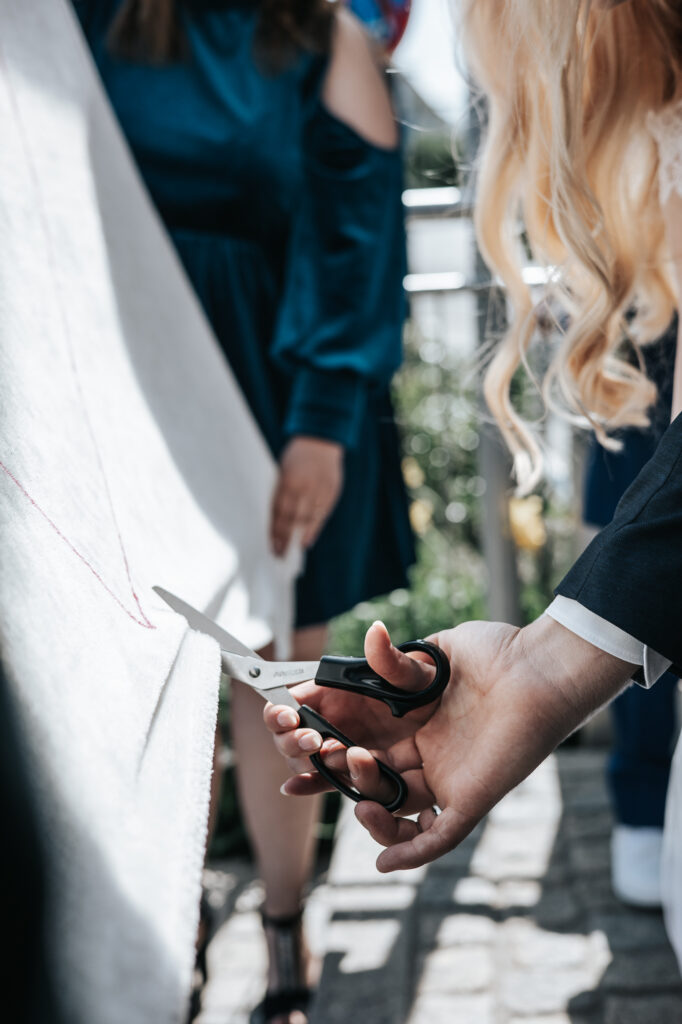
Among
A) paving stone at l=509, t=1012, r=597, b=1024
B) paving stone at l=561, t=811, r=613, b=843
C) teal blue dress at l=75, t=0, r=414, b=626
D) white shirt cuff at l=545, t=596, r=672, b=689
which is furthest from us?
paving stone at l=561, t=811, r=613, b=843

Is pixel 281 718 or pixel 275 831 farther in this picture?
pixel 275 831

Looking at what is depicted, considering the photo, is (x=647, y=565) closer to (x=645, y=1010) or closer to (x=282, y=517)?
(x=282, y=517)

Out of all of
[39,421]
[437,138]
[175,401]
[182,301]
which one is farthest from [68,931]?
[437,138]

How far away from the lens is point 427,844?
2.08 ft

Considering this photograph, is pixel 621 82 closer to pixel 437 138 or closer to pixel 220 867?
pixel 220 867

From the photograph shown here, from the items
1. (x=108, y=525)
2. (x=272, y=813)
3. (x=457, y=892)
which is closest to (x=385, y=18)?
(x=108, y=525)

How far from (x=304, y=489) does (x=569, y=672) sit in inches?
22.5

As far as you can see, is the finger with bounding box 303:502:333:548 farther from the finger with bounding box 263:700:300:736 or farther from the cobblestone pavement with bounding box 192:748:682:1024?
the cobblestone pavement with bounding box 192:748:682:1024

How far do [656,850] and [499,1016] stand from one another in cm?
37

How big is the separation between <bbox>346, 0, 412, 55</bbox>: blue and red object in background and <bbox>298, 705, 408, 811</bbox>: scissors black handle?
98cm

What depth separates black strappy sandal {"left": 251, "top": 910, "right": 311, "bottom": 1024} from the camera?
1.30 m

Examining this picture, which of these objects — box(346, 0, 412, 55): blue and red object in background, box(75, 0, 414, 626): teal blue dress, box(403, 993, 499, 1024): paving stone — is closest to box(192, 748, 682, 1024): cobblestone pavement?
box(403, 993, 499, 1024): paving stone

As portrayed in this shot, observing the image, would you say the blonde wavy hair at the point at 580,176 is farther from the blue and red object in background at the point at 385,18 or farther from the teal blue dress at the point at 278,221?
the blue and red object in background at the point at 385,18

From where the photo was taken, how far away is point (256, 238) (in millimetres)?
1237
